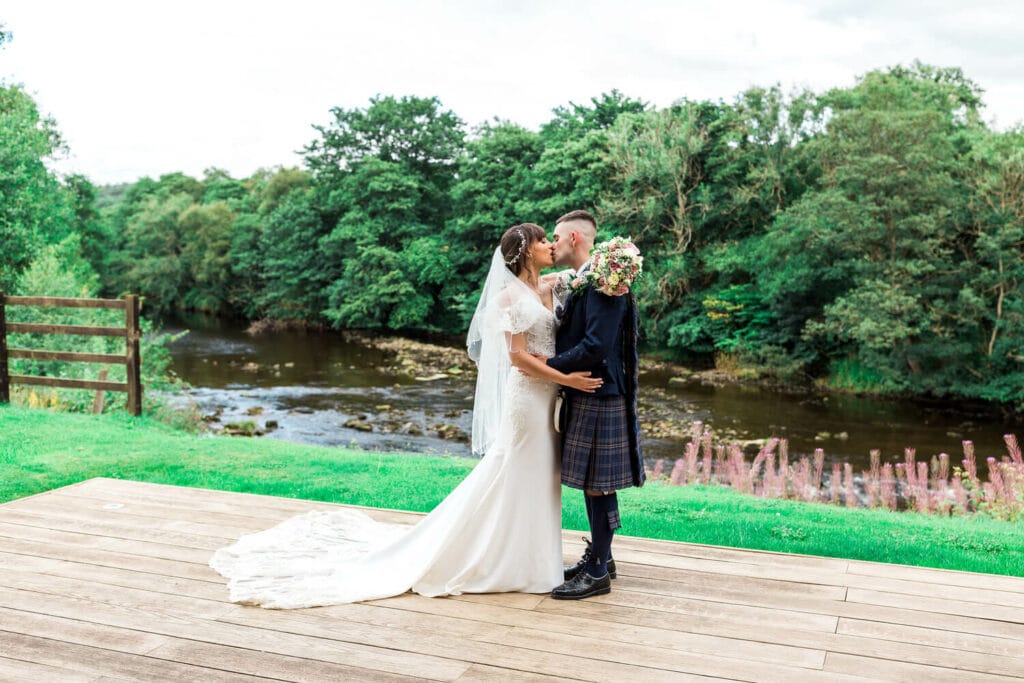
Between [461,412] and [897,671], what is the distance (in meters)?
13.5

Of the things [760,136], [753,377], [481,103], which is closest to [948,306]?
[753,377]

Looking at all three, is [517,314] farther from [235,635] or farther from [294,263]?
[294,263]

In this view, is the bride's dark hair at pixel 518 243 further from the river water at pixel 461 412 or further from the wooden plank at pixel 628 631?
the river water at pixel 461 412

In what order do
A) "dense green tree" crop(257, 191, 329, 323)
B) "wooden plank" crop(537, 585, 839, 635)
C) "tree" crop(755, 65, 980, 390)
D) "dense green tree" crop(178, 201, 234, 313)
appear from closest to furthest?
"wooden plank" crop(537, 585, 839, 635) → "tree" crop(755, 65, 980, 390) → "dense green tree" crop(257, 191, 329, 323) → "dense green tree" crop(178, 201, 234, 313)

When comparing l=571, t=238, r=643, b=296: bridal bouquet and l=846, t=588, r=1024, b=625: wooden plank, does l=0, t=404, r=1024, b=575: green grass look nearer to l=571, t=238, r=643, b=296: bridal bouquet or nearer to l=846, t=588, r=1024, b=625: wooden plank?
l=846, t=588, r=1024, b=625: wooden plank

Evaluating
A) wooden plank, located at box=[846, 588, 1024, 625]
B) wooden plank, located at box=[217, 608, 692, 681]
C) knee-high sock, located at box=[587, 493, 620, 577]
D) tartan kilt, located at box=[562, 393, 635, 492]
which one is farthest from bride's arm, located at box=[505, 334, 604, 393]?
wooden plank, located at box=[846, 588, 1024, 625]

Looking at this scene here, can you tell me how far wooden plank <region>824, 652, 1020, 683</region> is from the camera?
2854mm

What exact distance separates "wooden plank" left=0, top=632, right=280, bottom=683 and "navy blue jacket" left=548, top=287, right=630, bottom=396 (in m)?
1.82

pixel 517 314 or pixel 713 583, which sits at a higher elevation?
pixel 517 314

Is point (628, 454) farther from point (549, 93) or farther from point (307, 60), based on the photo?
point (307, 60)

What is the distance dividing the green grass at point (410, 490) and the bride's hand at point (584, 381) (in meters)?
1.72

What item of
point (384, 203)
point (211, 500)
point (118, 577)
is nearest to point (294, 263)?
point (384, 203)

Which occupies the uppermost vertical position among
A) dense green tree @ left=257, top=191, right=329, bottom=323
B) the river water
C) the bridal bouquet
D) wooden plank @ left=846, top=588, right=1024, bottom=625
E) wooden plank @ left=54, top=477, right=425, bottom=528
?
dense green tree @ left=257, top=191, right=329, bottom=323

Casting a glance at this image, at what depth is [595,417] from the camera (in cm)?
366
